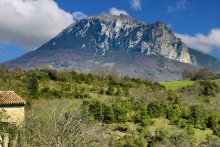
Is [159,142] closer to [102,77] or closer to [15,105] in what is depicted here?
[15,105]

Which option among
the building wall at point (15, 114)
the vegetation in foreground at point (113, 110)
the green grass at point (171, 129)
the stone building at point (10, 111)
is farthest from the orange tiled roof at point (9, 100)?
the green grass at point (171, 129)

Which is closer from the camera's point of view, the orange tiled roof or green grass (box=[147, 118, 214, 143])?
the orange tiled roof

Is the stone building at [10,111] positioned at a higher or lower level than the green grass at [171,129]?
higher

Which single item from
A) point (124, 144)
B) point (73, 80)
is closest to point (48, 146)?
point (124, 144)

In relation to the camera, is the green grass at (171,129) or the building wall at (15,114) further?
the green grass at (171,129)

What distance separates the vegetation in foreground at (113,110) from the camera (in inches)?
1338

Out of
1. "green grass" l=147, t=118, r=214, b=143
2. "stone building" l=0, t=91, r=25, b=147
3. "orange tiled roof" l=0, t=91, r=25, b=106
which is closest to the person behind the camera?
"stone building" l=0, t=91, r=25, b=147

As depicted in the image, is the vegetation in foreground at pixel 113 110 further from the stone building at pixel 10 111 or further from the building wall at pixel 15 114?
the building wall at pixel 15 114

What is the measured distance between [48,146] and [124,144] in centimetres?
2612

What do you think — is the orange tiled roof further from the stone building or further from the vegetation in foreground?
the vegetation in foreground

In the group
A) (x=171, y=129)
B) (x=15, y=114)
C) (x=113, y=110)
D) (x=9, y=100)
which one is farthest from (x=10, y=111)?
(x=113, y=110)

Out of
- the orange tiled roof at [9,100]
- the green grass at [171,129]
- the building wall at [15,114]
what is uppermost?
the orange tiled roof at [9,100]

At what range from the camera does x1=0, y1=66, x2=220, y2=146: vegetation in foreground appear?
3400cm

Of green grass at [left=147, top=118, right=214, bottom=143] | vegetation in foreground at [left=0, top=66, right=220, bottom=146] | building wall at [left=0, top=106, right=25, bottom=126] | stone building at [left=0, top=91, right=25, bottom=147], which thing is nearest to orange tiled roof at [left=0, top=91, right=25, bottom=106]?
stone building at [left=0, top=91, right=25, bottom=147]
